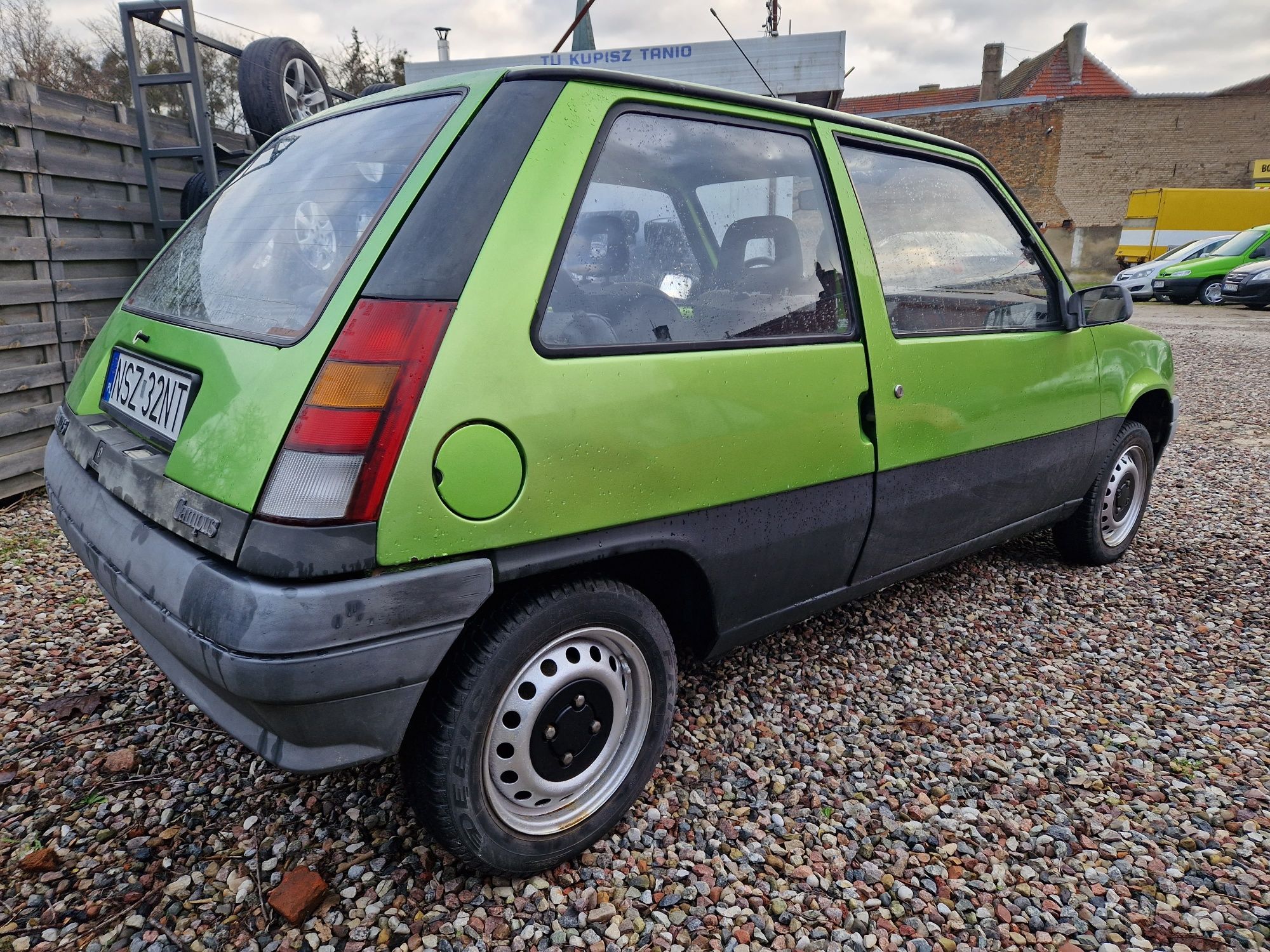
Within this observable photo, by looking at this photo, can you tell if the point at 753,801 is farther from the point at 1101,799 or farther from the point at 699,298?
the point at 699,298

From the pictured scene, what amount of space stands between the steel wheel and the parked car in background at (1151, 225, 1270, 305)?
2078 centimetres

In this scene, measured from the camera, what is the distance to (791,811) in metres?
2.06

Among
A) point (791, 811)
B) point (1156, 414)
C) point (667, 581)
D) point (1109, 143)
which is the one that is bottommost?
point (791, 811)

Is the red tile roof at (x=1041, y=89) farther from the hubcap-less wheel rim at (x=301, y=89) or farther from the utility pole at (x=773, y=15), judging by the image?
the hubcap-less wheel rim at (x=301, y=89)

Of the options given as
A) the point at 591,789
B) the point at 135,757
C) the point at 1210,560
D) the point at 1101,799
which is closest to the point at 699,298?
the point at 591,789

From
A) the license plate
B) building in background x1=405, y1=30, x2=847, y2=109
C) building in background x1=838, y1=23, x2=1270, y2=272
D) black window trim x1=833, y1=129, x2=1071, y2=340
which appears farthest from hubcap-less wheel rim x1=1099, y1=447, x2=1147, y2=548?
building in background x1=838, y1=23, x2=1270, y2=272

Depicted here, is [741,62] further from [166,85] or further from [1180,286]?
[1180,286]

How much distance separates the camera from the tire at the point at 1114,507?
3512 millimetres

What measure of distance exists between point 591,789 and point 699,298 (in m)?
1.23

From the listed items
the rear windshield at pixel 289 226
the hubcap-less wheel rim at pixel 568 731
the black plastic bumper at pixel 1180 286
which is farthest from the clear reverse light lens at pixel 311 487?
the black plastic bumper at pixel 1180 286

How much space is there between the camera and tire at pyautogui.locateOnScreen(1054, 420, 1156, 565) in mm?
3512

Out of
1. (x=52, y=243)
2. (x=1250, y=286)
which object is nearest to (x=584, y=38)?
(x=52, y=243)

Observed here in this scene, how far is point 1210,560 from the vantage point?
12.5 ft

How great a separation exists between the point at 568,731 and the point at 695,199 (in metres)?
1.36
